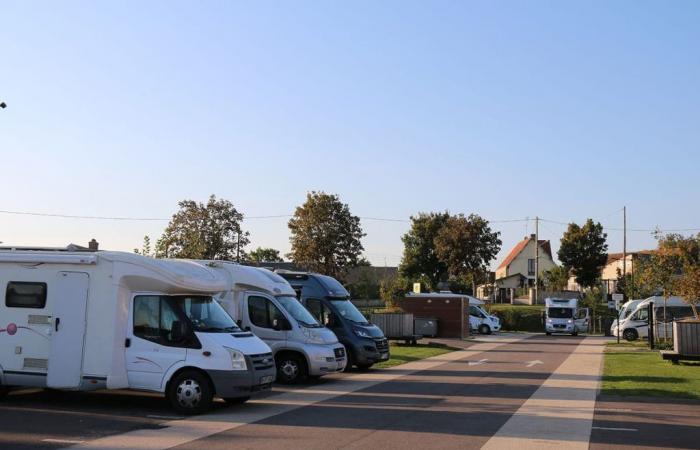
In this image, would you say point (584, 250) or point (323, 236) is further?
point (584, 250)

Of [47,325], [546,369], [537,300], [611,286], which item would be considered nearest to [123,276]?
[47,325]

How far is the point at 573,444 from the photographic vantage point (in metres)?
10.6

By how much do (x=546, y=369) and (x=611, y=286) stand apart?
7554 cm

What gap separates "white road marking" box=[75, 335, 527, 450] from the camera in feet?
33.1

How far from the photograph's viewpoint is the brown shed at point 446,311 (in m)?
41.8

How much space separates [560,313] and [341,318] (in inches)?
1302

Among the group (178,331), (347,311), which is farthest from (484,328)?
(178,331)

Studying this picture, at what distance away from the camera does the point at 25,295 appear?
1367cm

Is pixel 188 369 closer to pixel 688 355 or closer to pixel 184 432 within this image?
pixel 184 432

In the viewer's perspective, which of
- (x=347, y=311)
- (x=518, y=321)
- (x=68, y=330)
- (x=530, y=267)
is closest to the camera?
(x=68, y=330)

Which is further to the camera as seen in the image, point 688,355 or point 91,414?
point 688,355

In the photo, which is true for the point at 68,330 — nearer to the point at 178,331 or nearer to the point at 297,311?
the point at 178,331

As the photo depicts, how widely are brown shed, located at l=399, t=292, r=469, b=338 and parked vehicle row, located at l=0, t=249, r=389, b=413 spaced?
28.6 metres

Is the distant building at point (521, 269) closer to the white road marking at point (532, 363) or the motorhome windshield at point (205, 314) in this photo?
the white road marking at point (532, 363)
